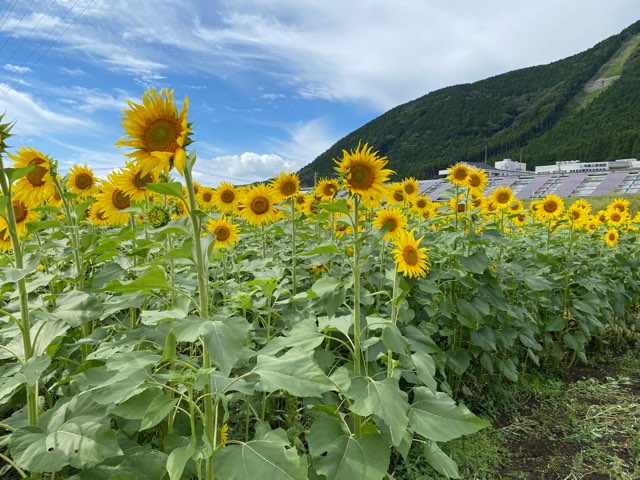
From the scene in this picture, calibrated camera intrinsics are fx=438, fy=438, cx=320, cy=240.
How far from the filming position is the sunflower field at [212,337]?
1.50m

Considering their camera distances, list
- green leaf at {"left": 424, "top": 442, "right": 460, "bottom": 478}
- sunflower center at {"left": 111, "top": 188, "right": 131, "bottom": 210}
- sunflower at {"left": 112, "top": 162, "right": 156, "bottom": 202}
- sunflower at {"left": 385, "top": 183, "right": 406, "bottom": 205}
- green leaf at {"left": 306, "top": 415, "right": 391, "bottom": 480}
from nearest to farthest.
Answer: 1. green leaf at {"left": 306, "top": 415, "right": 391, "bottom": 480}
2. green leaf at {"left": 424, "top": 442, "right": 460, "bottom": 478}
3. sunflower at {"left": 112, "top": 162, "right": 156, "bottom": 202}
4. sunflower center at {"left": 111, "top": 188, "right": 131, "bottom": 210}
5. sunflower at {"left": 385, "top": 183, "right": 406, "bottom": 205}

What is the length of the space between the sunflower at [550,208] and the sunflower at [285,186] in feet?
12.4

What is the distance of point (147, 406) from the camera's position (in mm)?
1597

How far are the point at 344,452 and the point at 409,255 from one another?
1496 millimetres

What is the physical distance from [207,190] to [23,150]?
218cm

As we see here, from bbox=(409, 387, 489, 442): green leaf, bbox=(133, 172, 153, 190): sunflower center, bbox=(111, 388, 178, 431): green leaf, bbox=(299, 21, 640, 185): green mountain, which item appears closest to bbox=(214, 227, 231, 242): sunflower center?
bbox=(133, 172, 153, 190): sunflower center

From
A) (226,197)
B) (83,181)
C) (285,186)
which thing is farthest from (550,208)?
(83,181)

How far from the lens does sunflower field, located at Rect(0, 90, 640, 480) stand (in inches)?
59.0

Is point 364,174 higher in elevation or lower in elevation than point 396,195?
higher

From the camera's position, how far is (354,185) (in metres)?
2.51

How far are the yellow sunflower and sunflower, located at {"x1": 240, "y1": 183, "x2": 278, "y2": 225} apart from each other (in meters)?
1.28

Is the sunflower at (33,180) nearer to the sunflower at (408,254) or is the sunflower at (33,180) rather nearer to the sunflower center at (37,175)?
the sunflower center at (37,175)

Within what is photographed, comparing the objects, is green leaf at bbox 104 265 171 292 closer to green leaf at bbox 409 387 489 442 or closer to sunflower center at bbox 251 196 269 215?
green leaf at bbox 409 387 489 442

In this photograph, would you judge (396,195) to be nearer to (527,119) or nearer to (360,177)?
(360,177)
